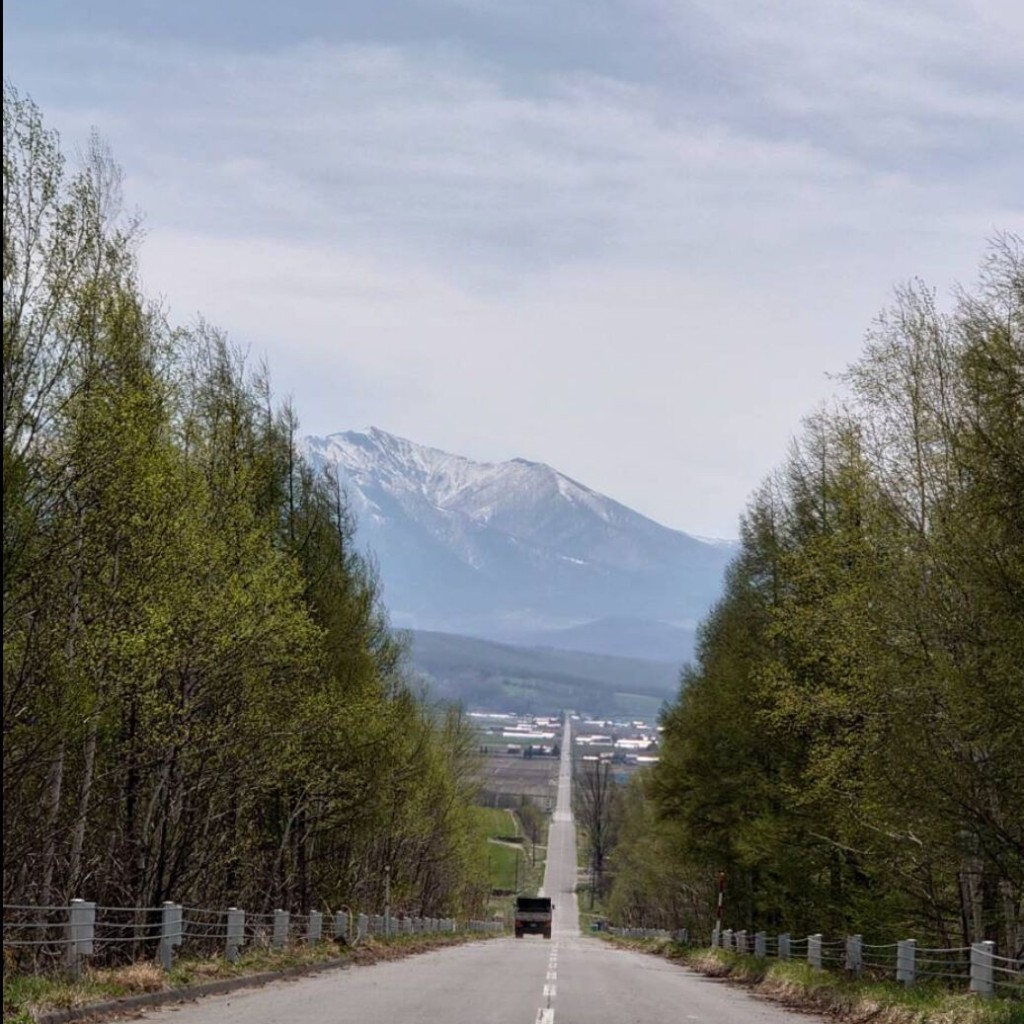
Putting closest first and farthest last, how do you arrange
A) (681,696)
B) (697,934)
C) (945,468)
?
(945,468)
(681,696)
(697,934)

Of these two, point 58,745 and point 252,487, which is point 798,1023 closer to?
point 58,745

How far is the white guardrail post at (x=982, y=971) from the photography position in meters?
16.2

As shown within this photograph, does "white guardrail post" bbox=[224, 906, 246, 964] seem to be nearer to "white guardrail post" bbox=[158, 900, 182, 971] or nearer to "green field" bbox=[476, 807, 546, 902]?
"white guardrail post" bbox=[158, 900, 182, 971]

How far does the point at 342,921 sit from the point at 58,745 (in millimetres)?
17705

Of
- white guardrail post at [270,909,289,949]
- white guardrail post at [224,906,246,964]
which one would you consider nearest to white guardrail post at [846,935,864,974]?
white guardrail post at [224,906,246,964]

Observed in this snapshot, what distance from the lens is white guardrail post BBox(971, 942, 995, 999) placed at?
53.1 ft

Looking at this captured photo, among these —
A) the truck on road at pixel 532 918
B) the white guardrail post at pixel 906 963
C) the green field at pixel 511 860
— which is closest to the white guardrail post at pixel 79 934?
the white guardrail post at pixel 906 963

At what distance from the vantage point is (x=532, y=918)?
7794cm

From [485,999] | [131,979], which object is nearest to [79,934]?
[131,979]

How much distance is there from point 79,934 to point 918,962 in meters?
12.1

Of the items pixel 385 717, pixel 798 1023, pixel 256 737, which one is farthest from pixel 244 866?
pixel 798 1023

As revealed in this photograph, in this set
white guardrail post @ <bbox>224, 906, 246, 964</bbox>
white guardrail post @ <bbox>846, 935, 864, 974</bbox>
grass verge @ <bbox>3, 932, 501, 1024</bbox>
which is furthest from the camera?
white guardrail post @ <bbox>224, 906, 246, 964</bbox>

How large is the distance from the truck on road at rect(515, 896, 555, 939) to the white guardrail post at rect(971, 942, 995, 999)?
6301cm

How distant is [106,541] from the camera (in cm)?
1841
